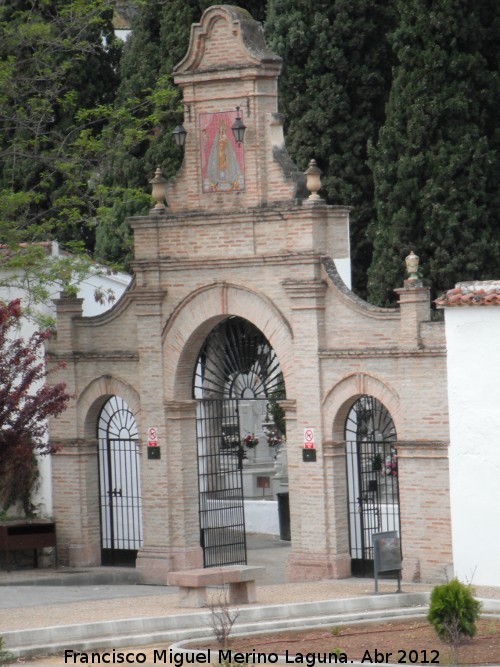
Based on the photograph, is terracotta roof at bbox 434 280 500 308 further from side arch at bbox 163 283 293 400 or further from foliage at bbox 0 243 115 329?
foliage at bbox 0 243 115 329

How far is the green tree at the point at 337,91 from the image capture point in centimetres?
3378

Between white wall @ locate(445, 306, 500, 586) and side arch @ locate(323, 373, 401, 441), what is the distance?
107cm

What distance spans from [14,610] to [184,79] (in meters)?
8.24

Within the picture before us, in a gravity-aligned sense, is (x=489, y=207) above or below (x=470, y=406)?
above

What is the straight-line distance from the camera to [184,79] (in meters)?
25.3

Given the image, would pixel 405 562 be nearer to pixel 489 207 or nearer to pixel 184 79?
pixel 184 79

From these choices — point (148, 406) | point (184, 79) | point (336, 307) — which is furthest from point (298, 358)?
point (184, 79)

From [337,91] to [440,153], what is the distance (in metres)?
3.47

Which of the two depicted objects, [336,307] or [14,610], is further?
[336,307]

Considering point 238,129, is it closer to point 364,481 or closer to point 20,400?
point 20,400

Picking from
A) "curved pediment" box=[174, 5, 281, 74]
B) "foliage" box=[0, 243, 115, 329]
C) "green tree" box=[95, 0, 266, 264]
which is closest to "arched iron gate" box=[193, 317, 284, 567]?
"foliage" box=[0, 243, 115, 329]

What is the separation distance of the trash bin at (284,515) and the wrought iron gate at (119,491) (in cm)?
328

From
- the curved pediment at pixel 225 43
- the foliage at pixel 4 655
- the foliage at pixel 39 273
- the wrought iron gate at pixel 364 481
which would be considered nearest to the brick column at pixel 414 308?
the wrought iron gate at pixel 364 481

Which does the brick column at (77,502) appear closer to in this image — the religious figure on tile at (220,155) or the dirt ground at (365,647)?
the religious figure on tile at (220,155)
